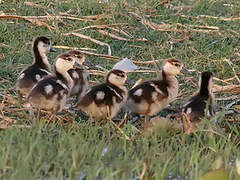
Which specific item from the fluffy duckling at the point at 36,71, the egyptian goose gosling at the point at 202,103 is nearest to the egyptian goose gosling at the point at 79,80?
the fluffy duckling at the point at 36,71

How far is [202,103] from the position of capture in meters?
4.72

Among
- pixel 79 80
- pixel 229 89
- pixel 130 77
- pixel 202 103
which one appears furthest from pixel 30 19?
pixel 202 103

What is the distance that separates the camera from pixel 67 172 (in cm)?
331

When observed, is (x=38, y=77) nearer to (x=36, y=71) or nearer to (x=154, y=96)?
(x=36, y=71)

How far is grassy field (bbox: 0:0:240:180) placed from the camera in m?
3.39

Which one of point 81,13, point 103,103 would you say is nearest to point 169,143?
point 103,103

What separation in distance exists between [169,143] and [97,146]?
2.49ft

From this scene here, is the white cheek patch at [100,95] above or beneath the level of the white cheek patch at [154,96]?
above

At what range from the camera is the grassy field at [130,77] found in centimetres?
339

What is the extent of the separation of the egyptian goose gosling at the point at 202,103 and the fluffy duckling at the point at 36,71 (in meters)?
1.14

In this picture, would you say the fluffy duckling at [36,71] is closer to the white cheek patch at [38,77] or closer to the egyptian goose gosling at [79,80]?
the white cheek patch at [38,77]

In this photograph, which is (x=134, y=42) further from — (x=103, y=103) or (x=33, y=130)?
(x=33, y=130)

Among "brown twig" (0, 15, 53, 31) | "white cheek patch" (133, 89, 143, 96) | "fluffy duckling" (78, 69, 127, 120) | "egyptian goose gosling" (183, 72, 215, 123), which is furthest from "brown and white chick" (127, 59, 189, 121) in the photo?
"brown twig" (0, 15, 53, 31)

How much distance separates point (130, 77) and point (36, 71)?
45.1 inches
